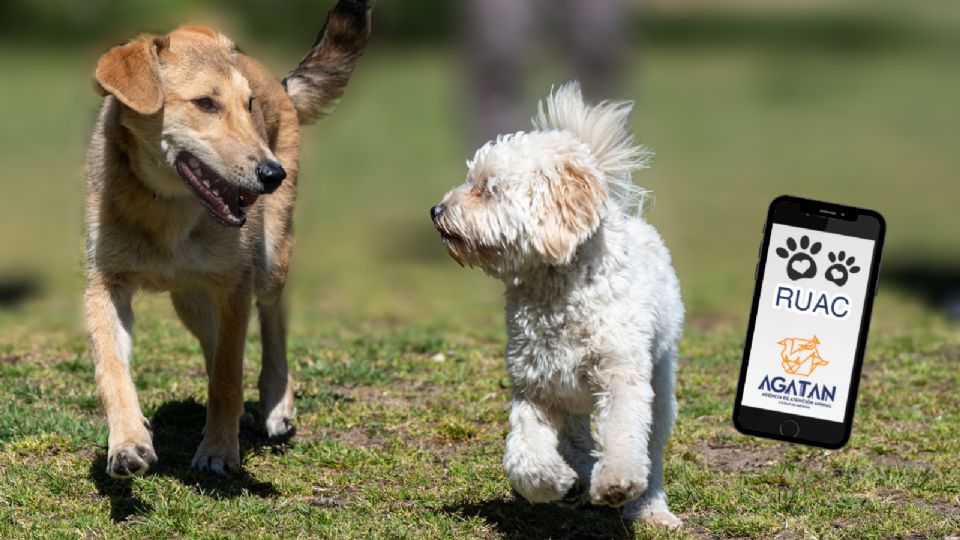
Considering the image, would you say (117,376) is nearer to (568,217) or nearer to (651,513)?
(568,217)

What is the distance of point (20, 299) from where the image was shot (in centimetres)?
1379

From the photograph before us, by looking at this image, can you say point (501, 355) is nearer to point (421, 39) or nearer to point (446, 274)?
point (446, 274)

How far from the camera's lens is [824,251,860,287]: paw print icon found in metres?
5.69

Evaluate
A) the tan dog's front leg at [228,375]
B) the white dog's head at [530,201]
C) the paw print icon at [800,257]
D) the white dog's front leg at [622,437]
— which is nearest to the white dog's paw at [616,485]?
the white dog's front leg at [622,437]

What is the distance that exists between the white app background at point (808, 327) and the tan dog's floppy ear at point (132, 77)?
2.52 m

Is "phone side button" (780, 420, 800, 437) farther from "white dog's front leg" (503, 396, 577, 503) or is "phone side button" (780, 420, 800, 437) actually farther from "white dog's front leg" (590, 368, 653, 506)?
"white dog's front leg" (503, 396, 577, 503)

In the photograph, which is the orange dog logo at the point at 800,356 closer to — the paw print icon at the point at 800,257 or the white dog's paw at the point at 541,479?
the paw print icon at the point at 800,257

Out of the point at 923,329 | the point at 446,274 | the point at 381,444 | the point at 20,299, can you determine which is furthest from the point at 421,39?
the point at 381,444

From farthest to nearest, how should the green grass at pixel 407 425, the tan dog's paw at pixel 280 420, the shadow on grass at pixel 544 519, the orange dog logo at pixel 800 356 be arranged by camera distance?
the tan dog's paw at pixel 280 420, the orange dog logo at pixel 800 356, the green grass at pixel 407 425, the shadow on grass at pixel 544 519

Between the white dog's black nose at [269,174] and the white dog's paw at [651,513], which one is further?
the white dog's black nose at [269,174]

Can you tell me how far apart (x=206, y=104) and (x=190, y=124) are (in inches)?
4.4

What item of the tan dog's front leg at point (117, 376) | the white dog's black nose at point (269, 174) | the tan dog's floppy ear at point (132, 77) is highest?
the tan dog's floppy ear at point (132, 77)

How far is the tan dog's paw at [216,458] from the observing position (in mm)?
6022

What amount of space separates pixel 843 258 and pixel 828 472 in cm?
107
